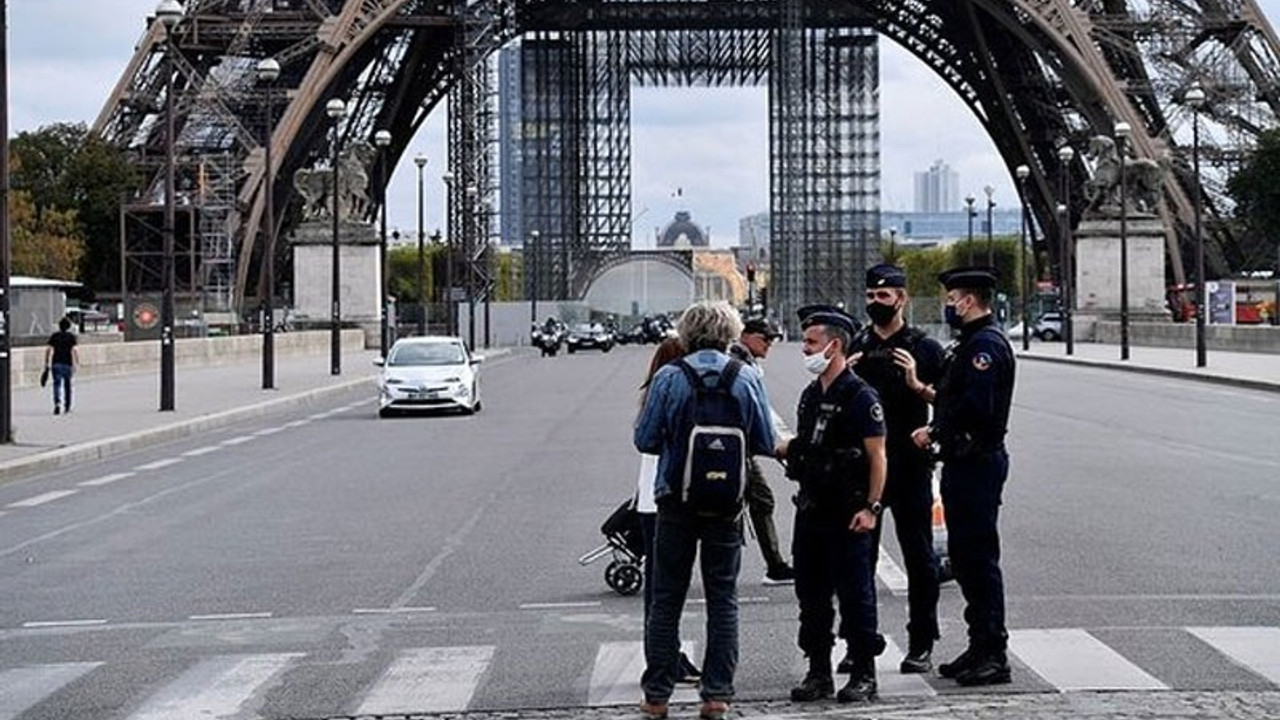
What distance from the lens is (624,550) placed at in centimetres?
1302

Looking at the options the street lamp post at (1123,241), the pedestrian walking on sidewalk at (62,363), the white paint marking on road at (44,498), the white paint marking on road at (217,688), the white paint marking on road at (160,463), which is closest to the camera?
the white paint marking on road at (217,688)

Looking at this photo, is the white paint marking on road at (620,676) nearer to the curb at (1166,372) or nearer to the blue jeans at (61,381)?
the blue jeans at (61,381)

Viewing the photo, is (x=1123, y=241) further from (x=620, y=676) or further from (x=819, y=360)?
(x=819, y=360)

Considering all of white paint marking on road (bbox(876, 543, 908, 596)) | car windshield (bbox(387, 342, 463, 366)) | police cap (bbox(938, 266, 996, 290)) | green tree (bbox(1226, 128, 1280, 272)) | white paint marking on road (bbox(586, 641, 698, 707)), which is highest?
green tree (bbox(1226, 128, 1280, 272))

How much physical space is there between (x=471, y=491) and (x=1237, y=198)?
65135 mm

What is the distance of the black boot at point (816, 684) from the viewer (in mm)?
9570

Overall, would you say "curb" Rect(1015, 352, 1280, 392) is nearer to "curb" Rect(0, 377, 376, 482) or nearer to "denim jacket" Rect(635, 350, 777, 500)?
"curb" Rect(0, 377, 376, 482)

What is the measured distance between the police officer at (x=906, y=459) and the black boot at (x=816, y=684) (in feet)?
2.53

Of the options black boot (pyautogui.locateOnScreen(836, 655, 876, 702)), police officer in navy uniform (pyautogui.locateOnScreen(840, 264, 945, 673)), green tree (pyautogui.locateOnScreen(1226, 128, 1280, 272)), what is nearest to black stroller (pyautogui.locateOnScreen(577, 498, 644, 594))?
police officer in navy uniform (pyautogui.locateOnScreen(840, 264, 945, 673))

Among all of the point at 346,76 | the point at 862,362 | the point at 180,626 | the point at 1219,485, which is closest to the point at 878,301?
the point at 862,362

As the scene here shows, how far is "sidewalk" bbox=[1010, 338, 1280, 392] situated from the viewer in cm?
4506

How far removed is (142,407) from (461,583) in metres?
23.8

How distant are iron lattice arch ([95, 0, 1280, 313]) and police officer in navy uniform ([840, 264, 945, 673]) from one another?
54990 millimetres

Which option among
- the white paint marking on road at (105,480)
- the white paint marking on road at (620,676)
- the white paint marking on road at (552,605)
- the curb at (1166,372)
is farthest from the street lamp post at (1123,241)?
the white paint marking on road at (620,676)
